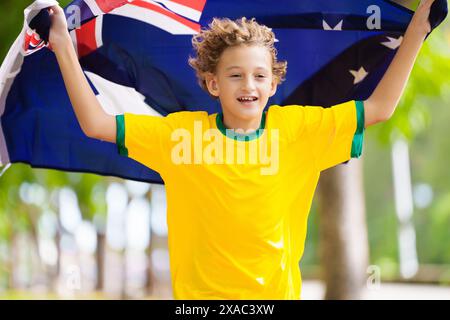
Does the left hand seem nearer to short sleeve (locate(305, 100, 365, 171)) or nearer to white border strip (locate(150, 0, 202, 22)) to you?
short sleeve (locate(305, 100, 365, 171))

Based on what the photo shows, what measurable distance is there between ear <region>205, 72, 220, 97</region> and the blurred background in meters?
1.64

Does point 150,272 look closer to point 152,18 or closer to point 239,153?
point 152,18

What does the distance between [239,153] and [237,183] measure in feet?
0.45

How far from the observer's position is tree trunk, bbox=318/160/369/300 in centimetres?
827

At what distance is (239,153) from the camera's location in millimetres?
3365

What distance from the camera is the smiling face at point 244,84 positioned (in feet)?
11.1

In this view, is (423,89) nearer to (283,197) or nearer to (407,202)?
(283,197)

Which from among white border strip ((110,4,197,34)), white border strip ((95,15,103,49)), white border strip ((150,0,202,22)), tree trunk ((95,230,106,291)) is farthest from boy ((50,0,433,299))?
tree trunk ((95,230,106,291))

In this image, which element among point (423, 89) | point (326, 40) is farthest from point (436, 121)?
point (326, 40)

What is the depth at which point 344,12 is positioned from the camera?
413 centimetres

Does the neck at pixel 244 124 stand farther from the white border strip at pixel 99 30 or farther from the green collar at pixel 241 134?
the white border strip at pixel 99 30

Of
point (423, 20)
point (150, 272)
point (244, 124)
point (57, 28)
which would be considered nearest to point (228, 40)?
point (244, 124)

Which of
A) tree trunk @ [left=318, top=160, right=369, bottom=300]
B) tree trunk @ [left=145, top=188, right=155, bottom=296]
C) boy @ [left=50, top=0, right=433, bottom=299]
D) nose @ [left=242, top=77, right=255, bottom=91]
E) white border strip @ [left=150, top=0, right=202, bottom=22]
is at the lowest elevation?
tree trunk @ [left=145, top=188, right=155, bottom=296]

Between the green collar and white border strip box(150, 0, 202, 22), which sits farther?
white border strip box(150, 0, 202, 22)
